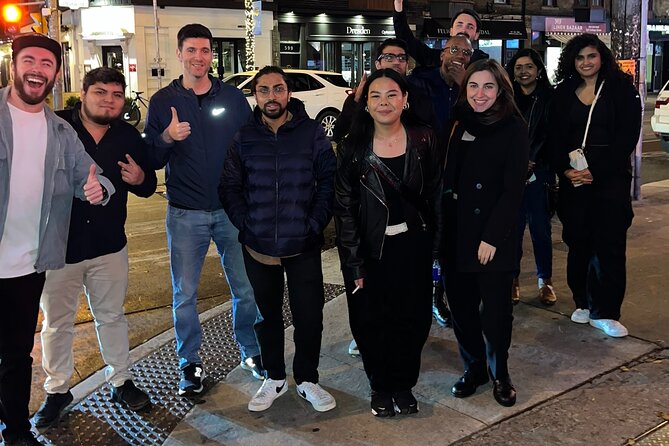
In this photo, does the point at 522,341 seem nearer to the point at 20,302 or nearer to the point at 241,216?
the point at 241,216

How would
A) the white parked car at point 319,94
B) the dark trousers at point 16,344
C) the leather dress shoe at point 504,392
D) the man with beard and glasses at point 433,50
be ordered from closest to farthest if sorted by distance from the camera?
the dark trousers at point 16,344 < the leather dress shoe at point 504,392 < the man with beard and glasses at point 433,50 < the white parked car at point 319,94

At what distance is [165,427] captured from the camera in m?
3.78

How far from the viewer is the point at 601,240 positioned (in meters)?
4.81

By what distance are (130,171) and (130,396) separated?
50.3 inches

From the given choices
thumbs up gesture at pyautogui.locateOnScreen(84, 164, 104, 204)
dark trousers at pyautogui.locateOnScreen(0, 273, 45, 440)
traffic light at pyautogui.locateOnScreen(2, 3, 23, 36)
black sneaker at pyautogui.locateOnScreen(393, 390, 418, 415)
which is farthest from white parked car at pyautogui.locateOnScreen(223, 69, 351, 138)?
dark trousers at pyautogui.locateOnScreen(0, 273, 45, 440)

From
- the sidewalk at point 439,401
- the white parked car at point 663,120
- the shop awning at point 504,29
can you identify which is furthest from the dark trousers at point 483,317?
the shop awning at point 504,29

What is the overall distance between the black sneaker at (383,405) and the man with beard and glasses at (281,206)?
25 centimetres

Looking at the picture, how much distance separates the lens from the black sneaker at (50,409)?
3789mm

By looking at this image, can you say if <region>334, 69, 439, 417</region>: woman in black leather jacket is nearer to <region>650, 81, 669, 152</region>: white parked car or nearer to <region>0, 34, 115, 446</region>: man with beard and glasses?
<region>0, 34, 115, 446</region>: man with beard and glasses

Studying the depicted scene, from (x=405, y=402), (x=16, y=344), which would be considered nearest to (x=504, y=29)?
(x=405, y=402)

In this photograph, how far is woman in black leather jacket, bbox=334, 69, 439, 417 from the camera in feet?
12.1

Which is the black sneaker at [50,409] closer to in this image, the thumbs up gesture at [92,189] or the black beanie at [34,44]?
the thumbs up gesture at [92,189]

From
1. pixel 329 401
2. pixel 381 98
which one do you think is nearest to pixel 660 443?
pixel 329 401

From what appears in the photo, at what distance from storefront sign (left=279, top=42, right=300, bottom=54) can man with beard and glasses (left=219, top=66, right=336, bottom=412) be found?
971 inches
